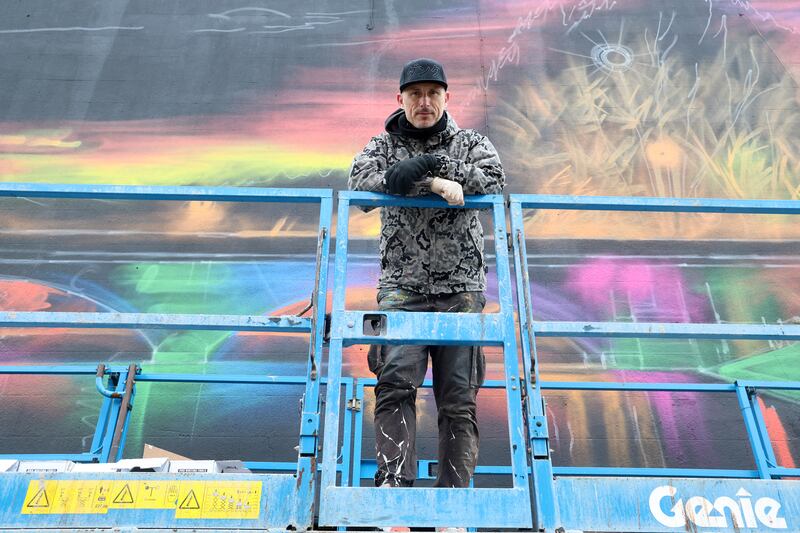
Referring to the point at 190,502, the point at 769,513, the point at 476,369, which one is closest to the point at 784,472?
the point at 769,513

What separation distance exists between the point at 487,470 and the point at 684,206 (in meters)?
2.01

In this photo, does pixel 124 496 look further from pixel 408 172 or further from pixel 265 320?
pixel 408 172

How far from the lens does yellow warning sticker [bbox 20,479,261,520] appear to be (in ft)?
6.31

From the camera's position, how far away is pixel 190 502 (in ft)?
6.37

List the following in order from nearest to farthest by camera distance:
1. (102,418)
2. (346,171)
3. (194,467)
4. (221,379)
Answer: (194,467) < (102,418) < (221,379) < (346,171)

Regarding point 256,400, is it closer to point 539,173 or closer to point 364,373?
point 364,373

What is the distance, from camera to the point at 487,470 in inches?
157

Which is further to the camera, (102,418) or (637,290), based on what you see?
(637,290)

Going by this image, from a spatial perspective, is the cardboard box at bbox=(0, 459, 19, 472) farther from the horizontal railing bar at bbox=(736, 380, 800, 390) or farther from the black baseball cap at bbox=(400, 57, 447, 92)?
the horizontal railing bar at bbox=(736, 380, 800, 390)

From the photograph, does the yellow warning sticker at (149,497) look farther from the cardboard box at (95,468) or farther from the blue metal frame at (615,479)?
the blue metal frame at (615,479)

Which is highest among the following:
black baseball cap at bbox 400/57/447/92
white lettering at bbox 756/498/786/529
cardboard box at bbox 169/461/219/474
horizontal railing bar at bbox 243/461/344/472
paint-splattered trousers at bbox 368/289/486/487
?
black baseball cap at bbox 400/57/447/92

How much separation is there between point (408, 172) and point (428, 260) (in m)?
0.39

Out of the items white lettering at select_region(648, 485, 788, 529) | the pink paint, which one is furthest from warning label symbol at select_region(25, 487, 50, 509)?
the pink paint

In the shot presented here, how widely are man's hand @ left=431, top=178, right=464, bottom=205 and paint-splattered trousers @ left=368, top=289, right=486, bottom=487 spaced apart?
0.40 metres
